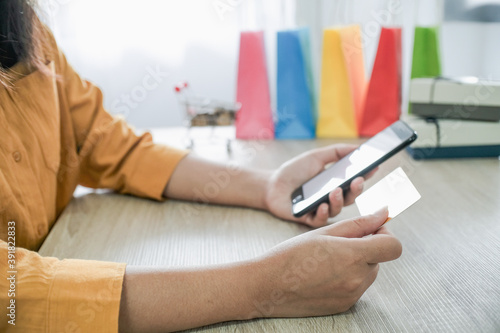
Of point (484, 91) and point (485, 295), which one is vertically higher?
point (484, 91)

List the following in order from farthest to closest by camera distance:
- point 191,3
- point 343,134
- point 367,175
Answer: point 191,3, point 343,134, point 367,175

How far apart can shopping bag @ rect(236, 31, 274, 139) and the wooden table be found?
0.42 metres

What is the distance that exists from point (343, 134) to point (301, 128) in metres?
0.11

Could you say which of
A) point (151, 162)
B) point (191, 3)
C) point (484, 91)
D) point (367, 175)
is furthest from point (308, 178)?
point (191, 3)

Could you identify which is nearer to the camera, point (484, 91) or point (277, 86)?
point (484, 91)

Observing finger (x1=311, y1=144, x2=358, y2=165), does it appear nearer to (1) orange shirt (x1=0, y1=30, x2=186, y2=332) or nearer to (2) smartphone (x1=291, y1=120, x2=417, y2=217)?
(2) smartphone (x1=291, y1=120, x2=417, y2=217)

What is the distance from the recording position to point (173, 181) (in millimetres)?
873

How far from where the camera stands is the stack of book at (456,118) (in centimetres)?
96

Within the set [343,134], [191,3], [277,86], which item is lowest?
[343,134]

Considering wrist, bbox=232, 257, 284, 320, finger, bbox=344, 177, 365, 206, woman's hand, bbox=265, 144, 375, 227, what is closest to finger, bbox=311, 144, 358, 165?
woman's hand, bbox=265, 144, 375, 227

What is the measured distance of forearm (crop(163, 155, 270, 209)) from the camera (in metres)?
0.84

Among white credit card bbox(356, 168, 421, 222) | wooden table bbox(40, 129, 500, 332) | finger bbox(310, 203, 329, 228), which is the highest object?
white credit card bbox(356, 168, 421, 222)

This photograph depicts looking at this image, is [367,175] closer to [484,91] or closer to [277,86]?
[484,91]

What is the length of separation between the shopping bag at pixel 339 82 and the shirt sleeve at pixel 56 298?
0.85m
